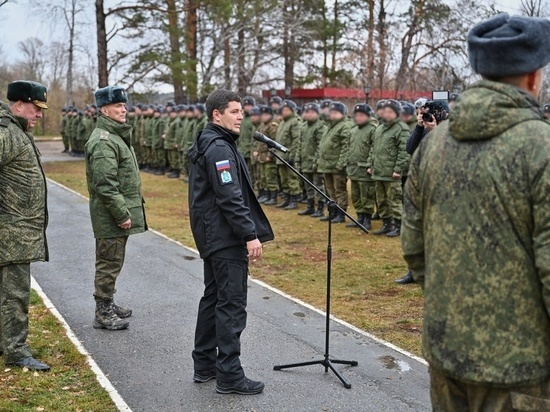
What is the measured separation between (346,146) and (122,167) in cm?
715

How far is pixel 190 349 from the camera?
19.3 feet

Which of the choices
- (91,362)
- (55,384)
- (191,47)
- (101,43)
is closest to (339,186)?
(91,362)

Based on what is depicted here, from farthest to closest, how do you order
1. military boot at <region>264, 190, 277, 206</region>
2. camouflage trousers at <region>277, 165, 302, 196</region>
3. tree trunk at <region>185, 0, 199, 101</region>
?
1. tree trunk at <region>185, 0, 199, 101</region>
2. military boot at <region>264, 190, 277, 206</region>
3. camouflage trousers at <region>277, 165, 302, 196</region>

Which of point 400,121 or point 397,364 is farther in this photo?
point 400,121

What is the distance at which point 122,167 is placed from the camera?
249 inches

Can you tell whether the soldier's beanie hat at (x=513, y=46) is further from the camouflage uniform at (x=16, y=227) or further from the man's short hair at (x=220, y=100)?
the camouflage uniform at (x=16, y=227)

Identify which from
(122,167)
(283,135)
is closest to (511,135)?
(122,167)

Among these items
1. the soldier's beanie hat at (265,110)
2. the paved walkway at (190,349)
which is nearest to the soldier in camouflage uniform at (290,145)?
the soldier's beanie hat at (265,110)

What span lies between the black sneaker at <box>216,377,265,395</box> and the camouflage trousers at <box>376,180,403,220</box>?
690cm

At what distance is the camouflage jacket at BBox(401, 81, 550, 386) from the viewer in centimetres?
237

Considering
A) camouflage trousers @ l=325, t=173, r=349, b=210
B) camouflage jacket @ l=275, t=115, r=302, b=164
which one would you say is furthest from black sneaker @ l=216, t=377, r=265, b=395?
camouflage jacket @ l=275, t=115, r=302, b=164

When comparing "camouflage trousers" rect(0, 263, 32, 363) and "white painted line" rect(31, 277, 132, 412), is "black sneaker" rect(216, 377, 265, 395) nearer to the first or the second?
"white painted line" rect(31, 277, 132, 412)

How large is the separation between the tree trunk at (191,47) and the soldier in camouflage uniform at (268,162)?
11.2m

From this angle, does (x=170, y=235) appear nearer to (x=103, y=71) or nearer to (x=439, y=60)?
(x=103, y=71)
